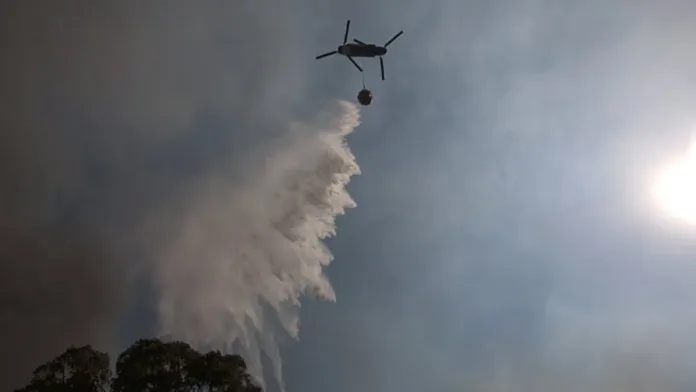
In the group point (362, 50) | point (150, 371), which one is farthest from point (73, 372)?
point (362, 50)

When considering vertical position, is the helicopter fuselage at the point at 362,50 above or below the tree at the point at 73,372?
above

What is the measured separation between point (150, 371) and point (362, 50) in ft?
162

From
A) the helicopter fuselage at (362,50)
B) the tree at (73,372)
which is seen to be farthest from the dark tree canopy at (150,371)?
the helicopter fuselage at (362,50)

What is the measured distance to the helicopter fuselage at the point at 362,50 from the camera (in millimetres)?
73375

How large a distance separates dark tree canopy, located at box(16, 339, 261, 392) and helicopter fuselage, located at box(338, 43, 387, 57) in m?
43.5

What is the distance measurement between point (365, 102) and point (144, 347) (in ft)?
141

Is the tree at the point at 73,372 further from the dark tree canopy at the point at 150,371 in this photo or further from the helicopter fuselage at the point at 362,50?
the helicopter fuselage at the point at 362,50

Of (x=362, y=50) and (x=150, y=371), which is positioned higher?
(x=362, y=50)

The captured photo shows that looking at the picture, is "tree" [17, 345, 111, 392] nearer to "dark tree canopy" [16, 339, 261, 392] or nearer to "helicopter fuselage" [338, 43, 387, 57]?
"dark tree canopy" [16, 339, 261, 392]

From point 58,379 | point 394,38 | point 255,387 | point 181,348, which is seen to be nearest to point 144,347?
point 181,348

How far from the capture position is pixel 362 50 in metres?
73.6

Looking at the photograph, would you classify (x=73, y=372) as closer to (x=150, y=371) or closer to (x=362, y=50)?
(x=150, y=371)

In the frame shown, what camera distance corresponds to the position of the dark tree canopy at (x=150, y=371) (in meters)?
77.2

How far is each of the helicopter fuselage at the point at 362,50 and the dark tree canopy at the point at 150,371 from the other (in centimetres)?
4348
